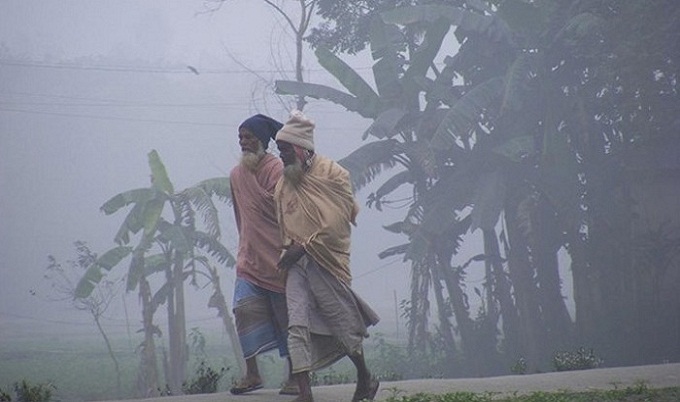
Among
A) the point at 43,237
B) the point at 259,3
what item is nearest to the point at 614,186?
the point at 259,3

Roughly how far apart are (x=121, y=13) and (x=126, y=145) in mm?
2380

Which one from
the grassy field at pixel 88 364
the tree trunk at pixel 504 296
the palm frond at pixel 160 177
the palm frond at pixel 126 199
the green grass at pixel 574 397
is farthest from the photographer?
the tree trunk at pixel 504 296

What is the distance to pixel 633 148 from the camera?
1659cm

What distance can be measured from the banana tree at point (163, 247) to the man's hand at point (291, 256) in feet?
28.1

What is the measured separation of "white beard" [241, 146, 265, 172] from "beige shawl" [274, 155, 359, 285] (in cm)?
35

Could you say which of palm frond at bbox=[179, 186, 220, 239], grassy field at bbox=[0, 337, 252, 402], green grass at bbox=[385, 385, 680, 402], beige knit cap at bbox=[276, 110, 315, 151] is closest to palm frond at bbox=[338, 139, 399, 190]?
palm frond at bbox=[179, 186, 220, 239]

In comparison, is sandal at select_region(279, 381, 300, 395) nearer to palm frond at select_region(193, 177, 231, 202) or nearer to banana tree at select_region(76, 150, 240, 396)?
banana tree at select_region(76, 150, 240, 396)

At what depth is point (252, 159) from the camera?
6.25 m

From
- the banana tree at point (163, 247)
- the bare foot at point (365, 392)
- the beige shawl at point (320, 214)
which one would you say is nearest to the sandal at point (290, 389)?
the bare foot at point (365, 392)

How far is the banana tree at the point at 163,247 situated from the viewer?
14297mm

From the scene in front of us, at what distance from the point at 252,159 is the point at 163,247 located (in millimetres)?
10375

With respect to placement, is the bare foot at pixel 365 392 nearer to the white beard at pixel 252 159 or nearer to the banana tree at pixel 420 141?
the white beard at pixel 252 159

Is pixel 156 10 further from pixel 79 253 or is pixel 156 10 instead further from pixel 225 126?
pixel 79 253

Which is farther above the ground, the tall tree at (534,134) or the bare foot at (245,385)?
the tall tree at (534,134)
